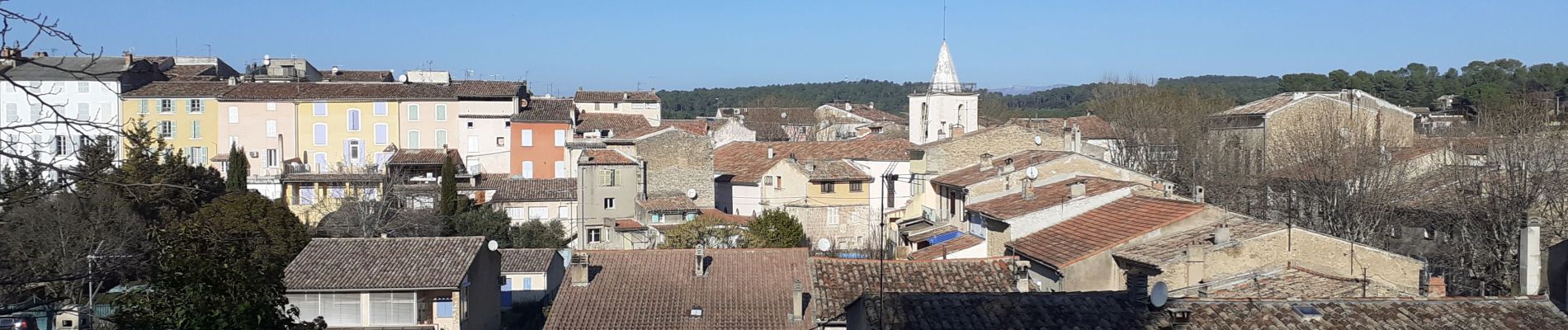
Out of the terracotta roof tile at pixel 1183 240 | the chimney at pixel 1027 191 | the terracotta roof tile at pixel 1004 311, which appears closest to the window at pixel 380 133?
the chimney at pixel 1027 191

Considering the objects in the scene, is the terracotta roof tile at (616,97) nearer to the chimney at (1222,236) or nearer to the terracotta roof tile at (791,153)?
the terracotta roof tile at (791,153)

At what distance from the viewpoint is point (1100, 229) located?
22.8 metres

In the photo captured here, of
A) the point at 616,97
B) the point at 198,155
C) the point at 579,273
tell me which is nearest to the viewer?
the point at 579,273

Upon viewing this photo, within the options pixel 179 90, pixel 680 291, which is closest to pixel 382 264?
pixel 680 291

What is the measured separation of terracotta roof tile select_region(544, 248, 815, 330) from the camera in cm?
2158

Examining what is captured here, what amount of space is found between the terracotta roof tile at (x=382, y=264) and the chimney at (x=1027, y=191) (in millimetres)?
11156

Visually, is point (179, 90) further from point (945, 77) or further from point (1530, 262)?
point (1530, 262)

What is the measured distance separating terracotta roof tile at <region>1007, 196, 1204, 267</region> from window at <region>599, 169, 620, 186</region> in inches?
805

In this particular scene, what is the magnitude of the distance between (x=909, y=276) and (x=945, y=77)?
28.3 m

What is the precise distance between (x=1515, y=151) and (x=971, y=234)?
11.0 meters

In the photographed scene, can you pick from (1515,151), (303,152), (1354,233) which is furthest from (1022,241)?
(303,152)

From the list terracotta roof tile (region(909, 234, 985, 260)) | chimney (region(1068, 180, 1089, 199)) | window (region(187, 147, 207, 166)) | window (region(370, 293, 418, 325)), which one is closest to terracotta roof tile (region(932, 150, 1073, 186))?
terracotta roof tile (region(909, 234, 985, 260))

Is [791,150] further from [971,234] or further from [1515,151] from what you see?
[1515,151]

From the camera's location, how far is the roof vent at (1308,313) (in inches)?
487
